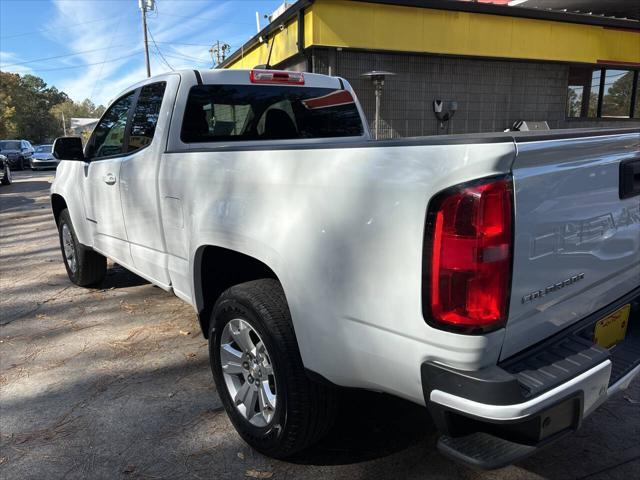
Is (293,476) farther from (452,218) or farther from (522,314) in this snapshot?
(452,218)

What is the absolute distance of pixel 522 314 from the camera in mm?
1659

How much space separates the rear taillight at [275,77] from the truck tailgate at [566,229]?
8.11 ft

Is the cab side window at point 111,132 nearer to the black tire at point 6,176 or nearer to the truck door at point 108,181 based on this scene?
the truck door at point 108,181

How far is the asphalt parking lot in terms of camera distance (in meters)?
2.38

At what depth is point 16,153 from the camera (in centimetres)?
2659

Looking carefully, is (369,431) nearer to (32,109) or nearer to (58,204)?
(58,204)

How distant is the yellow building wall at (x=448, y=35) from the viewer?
1140 centimetres

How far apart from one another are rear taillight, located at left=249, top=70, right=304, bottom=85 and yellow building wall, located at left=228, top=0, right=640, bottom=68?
315 inches

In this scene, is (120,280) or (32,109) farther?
(32,109)

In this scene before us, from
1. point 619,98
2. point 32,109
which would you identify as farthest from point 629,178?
point 32,109

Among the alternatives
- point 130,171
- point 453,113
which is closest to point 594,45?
point 453,113

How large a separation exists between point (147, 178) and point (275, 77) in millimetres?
1269

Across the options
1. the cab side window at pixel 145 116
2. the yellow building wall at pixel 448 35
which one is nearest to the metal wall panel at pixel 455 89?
the yellow building wall at pixel 448 35

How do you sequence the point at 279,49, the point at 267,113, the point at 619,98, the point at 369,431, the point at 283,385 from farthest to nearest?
the point at 619,98, the point at 279,49, the point at 267,113, the point at 369,431, the point at 283,385
